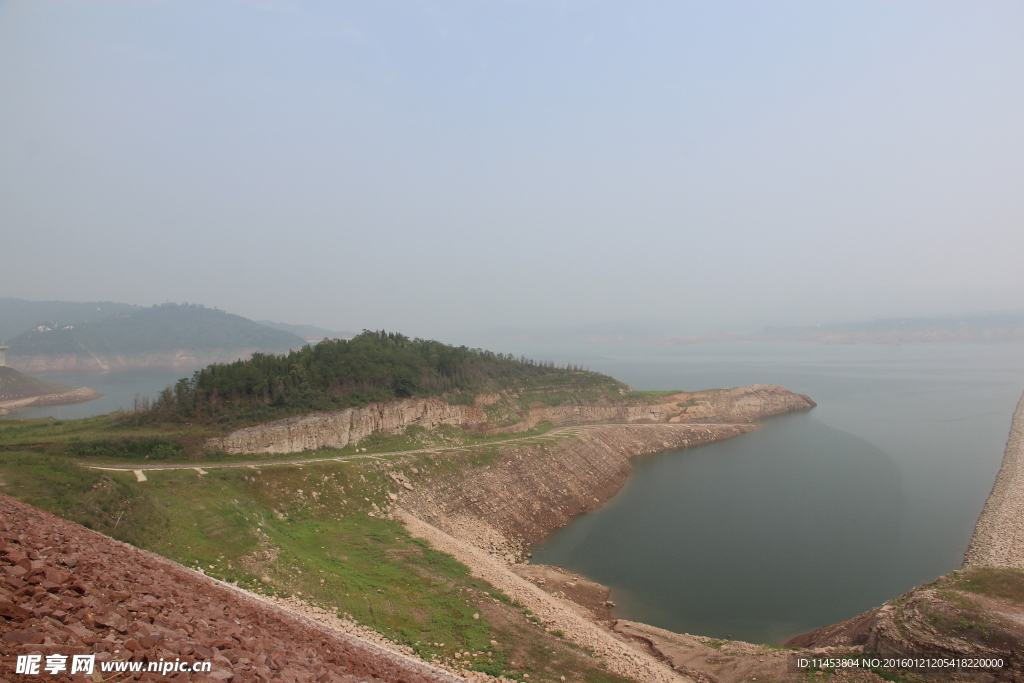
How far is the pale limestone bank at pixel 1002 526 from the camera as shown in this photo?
25673mm

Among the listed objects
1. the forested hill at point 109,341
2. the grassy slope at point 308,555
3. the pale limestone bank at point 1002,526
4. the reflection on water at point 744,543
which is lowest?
the reflection on water at point 744,543

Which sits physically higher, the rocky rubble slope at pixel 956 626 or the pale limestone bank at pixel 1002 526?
the rocky rubble slope at pixel 956 626

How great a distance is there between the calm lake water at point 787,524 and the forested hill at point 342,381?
18219mm

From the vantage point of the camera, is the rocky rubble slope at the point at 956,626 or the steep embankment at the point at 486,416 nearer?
the rocky rubble slope at the point at 956,626

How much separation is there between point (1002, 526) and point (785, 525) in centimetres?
1314

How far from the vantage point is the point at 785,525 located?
3112 cm

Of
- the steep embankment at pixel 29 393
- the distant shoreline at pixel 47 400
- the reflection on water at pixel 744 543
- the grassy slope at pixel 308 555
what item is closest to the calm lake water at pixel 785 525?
the reflection on water at pixel 744 543

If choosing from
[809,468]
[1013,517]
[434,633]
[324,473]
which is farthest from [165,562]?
[809,468]

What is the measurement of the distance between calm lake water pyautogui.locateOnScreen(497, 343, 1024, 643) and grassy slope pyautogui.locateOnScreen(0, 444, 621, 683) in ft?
26.1

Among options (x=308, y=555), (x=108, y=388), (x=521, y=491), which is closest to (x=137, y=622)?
(x=308, y=555)

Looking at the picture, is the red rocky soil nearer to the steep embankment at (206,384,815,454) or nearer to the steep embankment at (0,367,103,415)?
the steep embankment at (206,384,815,454)

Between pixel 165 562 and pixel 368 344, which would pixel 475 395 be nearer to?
pixel 368 344

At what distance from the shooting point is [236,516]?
1952cm

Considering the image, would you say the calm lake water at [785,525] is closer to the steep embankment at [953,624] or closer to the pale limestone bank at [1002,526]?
the pale limestone bank at [1002,526]
